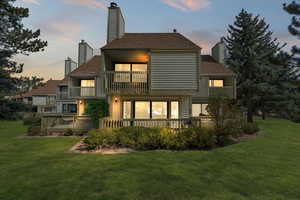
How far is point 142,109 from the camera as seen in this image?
12594 millimetres

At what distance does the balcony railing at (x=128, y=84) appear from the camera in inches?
433

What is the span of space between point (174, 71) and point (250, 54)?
13.8 meters

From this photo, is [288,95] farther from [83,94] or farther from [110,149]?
[83,94]

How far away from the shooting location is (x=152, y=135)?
26.4 feet

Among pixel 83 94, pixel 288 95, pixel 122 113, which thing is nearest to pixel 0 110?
pixel 83 94

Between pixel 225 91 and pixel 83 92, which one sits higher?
pixel 225 91

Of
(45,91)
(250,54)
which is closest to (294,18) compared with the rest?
(250,54)

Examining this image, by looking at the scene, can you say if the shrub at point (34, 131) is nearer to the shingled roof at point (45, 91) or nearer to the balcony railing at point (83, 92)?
the balcony railing at point (83, 92)

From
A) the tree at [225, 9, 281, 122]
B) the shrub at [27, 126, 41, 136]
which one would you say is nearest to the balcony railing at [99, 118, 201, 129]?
the shrub at [27, 126, 41, 136]

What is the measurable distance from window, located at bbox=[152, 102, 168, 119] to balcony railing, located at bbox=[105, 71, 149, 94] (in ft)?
6.87

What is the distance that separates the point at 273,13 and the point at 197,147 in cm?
3548

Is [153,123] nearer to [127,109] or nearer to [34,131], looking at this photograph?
[127,109]

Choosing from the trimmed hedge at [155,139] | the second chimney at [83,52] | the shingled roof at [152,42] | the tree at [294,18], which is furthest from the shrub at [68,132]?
the tree at [294,18]

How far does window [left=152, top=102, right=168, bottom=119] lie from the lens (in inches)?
493
